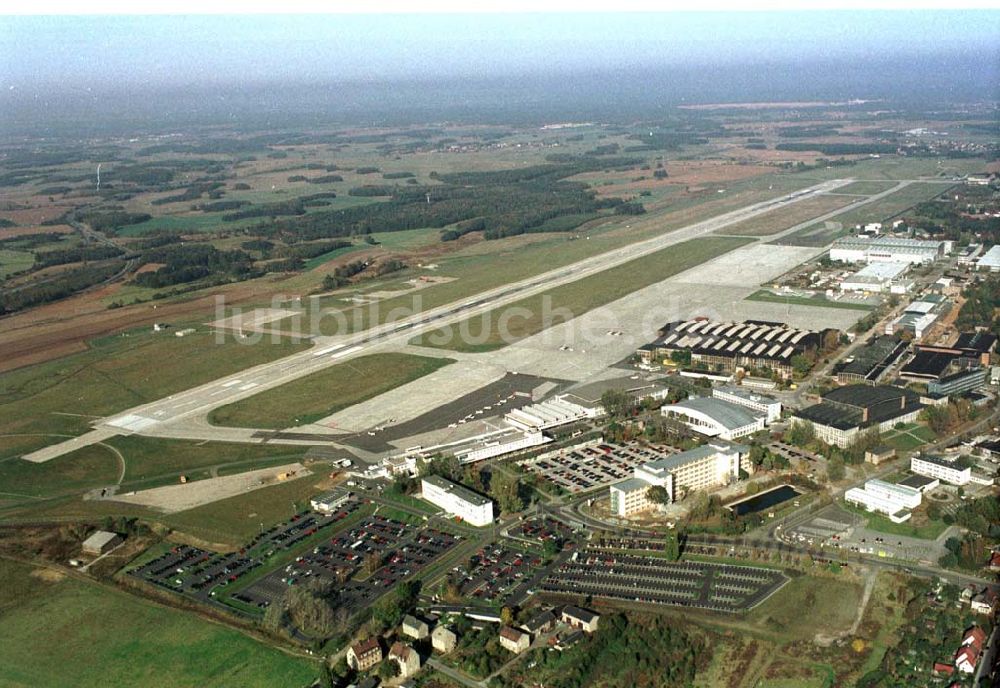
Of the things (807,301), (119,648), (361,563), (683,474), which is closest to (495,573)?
(361,563)

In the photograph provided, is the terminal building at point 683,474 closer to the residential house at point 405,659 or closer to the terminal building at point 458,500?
the terminal building at point 458,500

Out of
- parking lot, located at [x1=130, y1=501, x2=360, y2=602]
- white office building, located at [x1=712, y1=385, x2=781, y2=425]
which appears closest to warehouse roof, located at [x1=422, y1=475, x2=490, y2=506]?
parking lot, located at [x1=130, y1=501, x2=360, y2=602]

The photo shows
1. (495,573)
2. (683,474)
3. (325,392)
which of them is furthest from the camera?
(325,392)

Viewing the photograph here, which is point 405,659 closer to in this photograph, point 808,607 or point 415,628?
point 415,628

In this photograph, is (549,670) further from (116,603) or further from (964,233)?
(964,233)

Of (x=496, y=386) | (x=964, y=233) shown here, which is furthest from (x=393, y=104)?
(x=496, y=386)

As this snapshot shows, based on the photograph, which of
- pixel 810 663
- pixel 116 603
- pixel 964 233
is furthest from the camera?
pixel 964 233

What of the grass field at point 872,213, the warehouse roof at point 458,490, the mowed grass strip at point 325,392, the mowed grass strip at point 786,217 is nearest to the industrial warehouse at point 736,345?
the mowed grass strip at point 325,392
